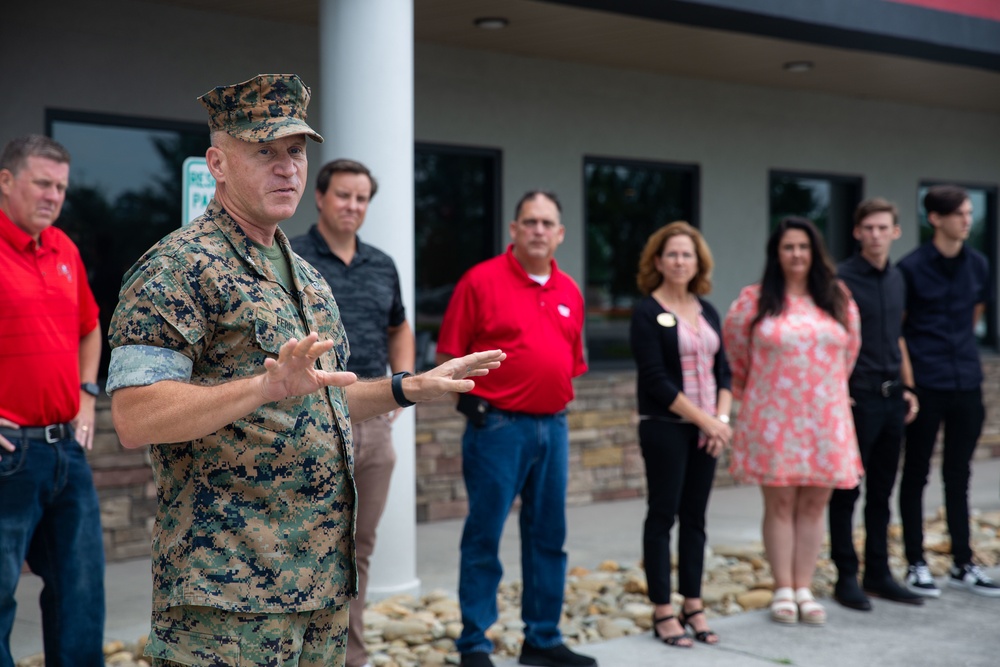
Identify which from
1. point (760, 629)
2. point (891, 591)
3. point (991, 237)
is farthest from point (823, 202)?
point (760, 629)

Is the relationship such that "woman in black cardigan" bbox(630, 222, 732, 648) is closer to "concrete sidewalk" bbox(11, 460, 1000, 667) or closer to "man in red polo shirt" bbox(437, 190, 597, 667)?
"concrete sidewalk" bbox(11, 460, 1000, 667)

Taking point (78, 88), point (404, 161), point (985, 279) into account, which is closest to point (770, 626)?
point (985, 279)

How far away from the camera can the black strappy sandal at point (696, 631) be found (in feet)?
17.2

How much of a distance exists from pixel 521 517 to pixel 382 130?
212 centimetres

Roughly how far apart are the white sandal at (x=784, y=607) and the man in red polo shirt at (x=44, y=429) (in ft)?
10.2

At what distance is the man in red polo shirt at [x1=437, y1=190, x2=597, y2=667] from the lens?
4.72m

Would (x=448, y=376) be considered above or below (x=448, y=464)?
above

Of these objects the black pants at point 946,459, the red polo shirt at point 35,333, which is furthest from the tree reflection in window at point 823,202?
the red polo shirt at point 35,333

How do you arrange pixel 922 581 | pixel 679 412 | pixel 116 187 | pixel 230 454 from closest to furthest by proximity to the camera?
pixel 230 454
pixel 679 412
pixel 922 581
pixel 116 187

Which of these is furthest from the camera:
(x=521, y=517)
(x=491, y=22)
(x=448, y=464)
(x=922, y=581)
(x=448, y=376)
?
(x=448, y=464)

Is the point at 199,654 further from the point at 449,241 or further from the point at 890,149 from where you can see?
the point at 890,149

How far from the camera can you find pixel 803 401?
5547mm

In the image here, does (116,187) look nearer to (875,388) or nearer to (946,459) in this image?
(875,388)

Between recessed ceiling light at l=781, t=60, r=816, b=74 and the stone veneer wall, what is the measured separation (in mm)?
2860
